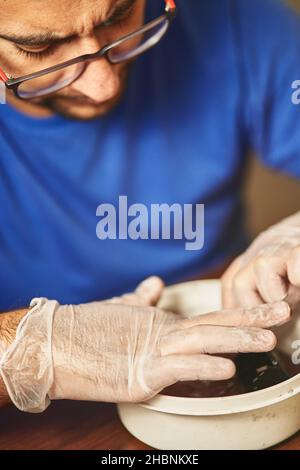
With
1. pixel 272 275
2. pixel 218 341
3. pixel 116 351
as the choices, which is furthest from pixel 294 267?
pixel 116 351

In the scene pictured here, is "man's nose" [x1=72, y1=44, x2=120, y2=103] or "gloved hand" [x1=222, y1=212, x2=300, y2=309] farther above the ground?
"man's nose" [x1=72, y1=44, x2=120, y2=103]

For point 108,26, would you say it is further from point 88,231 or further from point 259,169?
point 259,169

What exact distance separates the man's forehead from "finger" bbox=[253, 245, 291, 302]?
373 mm

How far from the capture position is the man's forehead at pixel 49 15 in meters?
0.68

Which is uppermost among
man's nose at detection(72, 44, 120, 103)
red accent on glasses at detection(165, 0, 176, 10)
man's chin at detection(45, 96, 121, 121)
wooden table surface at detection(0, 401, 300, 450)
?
red accent on glasses at detection(165, 0, 176, 10)

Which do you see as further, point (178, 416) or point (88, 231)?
point (88, 231)

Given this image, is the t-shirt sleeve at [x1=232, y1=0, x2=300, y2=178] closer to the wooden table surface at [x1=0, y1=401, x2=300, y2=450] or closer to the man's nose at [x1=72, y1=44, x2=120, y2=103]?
the man's nose at [x1=72, y1=44, x2=120, y2=103]

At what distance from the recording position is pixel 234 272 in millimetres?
864

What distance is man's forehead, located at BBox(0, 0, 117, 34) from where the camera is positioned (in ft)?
2.23

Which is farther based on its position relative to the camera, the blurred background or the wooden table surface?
the blurred background

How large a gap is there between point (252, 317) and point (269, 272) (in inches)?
3.2

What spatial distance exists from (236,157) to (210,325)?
419mm

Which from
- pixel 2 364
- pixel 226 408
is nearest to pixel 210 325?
pixel 226 408

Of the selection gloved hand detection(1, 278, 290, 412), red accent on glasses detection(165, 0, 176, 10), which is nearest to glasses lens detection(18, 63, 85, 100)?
red accent on glasses detection(165, 0, 176, 10)
